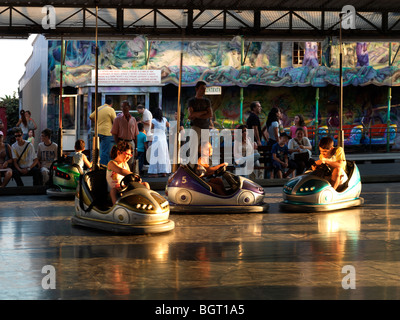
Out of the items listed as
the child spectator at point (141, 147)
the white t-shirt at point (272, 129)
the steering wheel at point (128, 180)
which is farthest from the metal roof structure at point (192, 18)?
the steering wheel at point (128, 180)

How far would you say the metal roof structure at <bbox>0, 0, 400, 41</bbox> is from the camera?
47.2 ft

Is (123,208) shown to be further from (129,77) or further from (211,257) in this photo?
(129,77)

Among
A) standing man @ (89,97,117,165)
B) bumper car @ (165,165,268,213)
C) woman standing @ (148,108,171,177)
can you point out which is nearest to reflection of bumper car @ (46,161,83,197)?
standing man @ (89,97,117,165)

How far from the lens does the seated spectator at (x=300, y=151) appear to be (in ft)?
42.6

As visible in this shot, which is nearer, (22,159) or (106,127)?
(22,159)

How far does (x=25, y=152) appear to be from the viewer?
1185 centimetres

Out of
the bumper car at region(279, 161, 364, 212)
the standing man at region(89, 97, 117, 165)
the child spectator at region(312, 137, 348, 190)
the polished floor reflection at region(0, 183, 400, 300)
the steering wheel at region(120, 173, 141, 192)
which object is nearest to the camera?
the polished floor reflection at region(0, 183, 400, 300)

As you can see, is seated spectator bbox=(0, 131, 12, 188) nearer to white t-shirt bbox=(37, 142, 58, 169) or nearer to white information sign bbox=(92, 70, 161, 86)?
white t-shirt bbox=(37, 142, 58, 169)

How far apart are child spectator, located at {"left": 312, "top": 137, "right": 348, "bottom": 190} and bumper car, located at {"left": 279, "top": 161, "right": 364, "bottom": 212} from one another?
85 millimetres

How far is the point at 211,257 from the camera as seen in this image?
241 inches

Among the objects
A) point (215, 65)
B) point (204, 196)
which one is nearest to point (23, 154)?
point (204, 196)

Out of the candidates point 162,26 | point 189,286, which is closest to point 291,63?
point 162,26

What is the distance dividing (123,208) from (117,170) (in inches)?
18.0
